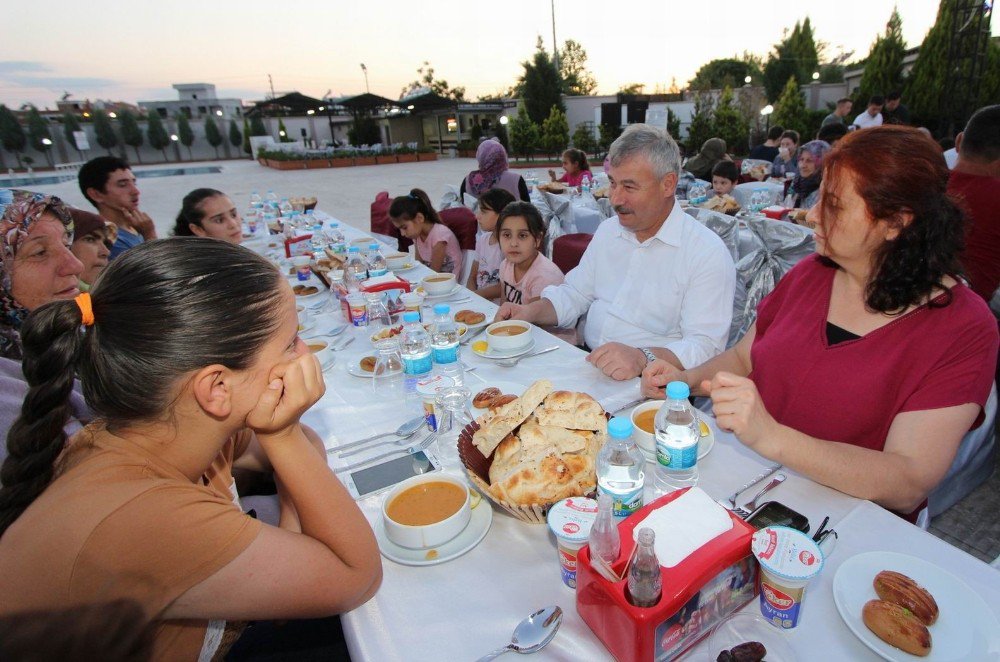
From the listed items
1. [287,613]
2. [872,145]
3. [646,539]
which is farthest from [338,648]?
[872,145]

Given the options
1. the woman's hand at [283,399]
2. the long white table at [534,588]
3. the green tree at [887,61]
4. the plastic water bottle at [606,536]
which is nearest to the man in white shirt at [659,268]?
the long white table at [534,588]

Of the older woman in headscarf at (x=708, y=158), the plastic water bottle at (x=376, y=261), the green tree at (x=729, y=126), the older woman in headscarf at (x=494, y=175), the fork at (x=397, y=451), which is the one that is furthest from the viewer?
the green tree at (x=729, y=126)

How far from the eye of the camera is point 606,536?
0.90m

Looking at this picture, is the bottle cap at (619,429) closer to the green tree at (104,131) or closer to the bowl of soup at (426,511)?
the bowl of soup at (426,511)

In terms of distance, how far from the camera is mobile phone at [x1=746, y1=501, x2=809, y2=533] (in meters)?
1.12

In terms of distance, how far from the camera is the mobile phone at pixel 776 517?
1.12 metres

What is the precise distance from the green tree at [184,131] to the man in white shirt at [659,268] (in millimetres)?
43891

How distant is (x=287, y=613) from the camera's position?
97 cm

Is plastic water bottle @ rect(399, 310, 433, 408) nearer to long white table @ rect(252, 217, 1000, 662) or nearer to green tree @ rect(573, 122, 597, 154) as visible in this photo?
long white table @ rect(252, 217, 1000, 662)

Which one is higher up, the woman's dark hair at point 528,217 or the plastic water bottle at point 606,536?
the woman's dark hair at point 528,217

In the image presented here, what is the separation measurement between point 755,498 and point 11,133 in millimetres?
47246

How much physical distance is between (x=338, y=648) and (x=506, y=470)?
706 mm

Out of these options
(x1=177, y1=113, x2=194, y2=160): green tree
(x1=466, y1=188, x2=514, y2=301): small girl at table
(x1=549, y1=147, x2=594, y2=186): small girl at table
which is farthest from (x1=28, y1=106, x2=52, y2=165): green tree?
(x1=466, y1=188, x2=514, y2=301): small girl at table

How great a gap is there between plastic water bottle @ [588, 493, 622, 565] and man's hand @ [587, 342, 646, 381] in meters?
1.08
